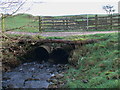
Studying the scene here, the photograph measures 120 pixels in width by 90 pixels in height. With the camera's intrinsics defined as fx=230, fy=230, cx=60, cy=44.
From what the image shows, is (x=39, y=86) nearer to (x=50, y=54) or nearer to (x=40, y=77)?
(x=40, y=77)

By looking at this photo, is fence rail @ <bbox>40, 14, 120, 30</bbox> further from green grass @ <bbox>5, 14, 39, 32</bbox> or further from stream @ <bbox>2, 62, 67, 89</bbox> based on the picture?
stream @ <bbox>2, 62, 67, 89</bbox>

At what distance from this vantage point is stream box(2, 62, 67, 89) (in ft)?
30.0

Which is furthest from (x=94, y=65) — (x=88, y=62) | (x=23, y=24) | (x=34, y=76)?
(x=23, y=24)

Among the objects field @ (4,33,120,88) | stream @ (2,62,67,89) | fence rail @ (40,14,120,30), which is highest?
fence rail @ (40,14,120,30)

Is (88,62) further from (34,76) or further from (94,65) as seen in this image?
(34,76)

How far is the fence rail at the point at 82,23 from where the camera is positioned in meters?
19.5

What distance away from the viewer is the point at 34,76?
34.1 feet

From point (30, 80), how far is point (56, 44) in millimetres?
4337

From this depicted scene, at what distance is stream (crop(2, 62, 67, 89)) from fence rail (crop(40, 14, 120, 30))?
8154mm

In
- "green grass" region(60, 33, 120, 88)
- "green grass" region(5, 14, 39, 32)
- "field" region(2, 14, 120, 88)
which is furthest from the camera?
"green grass" region(60, 33, 120, 88)

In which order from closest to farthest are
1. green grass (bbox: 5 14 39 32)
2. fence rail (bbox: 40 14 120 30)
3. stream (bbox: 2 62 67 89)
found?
1. green grass (bbox: 5 14 39 32)
2. stream (bbox: 2 62 67 89)
3. fence rail (bbox: 40 14 120 30)

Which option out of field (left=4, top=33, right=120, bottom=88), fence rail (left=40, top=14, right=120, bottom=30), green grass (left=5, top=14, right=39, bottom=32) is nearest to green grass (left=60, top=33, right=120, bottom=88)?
field (left=4, top=33, right=120, bottom=88)

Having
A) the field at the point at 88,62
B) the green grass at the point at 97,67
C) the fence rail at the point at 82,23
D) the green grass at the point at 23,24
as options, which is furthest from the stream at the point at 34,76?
the fence rail at the point at 82,23

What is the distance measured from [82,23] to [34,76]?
1091cm
